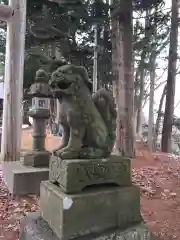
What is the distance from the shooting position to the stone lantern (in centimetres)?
361

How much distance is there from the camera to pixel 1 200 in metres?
3.11

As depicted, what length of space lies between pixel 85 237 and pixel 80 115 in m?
0.80

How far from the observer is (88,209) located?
1.61 metres

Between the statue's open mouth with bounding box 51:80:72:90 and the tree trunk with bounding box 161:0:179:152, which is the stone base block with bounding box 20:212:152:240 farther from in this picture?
the tree trunk with bounding box 161:0:179:152

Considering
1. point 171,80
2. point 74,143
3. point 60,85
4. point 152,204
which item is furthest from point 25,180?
point 171,80

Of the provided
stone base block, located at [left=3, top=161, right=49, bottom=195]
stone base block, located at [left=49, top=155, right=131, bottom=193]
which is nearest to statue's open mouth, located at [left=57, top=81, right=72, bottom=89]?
stone base block, located at [left=49, top=155, right=131, bottom=193]

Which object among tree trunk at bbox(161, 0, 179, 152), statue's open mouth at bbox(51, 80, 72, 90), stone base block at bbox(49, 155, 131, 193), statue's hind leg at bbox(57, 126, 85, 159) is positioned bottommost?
stone base block at bbox(49, 155, 131, 193)

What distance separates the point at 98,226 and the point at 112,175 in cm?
35

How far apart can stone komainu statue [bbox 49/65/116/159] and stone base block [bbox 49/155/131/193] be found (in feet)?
0.25

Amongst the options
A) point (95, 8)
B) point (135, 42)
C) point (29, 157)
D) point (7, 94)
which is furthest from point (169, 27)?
point (29, 157)

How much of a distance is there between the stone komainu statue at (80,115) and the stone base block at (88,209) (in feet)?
0.87

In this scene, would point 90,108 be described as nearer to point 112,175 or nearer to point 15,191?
point 112,175

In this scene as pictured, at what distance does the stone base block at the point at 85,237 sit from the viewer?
1621 millimetres

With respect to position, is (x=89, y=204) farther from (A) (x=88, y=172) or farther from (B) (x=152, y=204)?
(B) (x=152, y=204)
